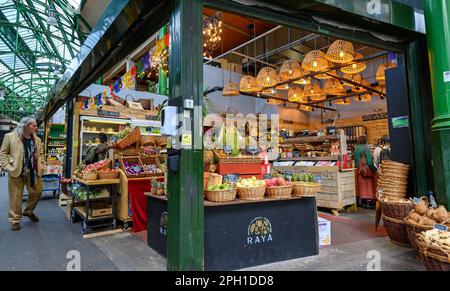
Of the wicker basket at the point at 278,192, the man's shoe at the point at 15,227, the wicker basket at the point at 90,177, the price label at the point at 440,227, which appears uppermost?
the wicker basket at the point at 90,177

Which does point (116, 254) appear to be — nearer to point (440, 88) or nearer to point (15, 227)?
point (15, 227)

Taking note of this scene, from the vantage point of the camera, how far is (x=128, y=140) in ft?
16.5

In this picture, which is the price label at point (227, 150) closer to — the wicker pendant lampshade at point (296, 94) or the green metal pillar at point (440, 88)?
the green metal pillar at point (440, 88)

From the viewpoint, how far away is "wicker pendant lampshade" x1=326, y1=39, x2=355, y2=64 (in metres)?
5.65

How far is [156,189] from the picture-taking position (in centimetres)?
370

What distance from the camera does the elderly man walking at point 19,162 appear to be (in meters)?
4.75

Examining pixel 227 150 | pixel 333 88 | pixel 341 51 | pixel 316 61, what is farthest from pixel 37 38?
pixel 341 51

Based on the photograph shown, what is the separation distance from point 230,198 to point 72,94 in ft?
19.6

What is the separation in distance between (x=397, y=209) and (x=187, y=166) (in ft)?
9.86

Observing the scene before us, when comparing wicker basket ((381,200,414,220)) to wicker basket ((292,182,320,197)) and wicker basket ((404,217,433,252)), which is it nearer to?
wicker basket ((404,217,433,252))

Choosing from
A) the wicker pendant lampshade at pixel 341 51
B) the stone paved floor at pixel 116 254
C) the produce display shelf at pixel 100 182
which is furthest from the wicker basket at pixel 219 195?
the wicker pendant lampshade at pixel 341 51

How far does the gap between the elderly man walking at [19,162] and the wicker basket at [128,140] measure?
5.36 feet
